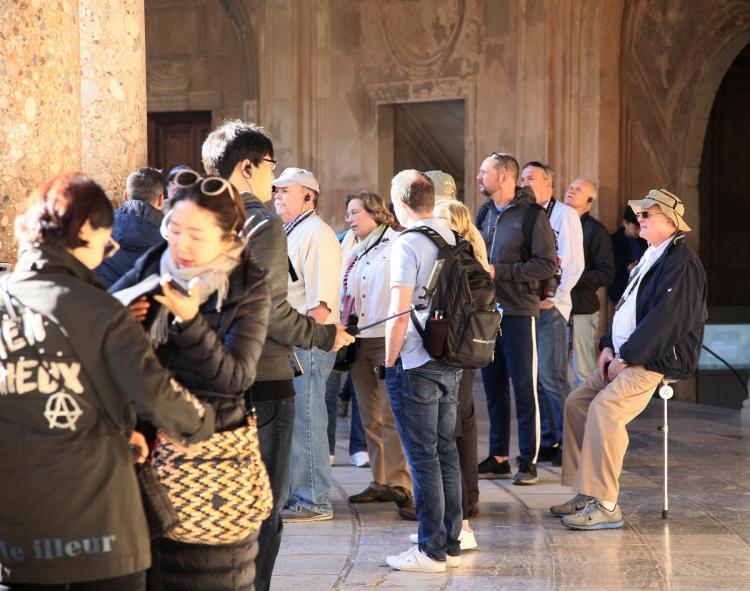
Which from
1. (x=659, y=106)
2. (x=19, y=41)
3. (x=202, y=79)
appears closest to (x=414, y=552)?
(x=19, y=41)

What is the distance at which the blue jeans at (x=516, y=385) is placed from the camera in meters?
7.32

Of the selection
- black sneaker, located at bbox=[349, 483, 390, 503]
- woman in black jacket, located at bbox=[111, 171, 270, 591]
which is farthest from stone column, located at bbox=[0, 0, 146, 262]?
black sneaker, located at bbox=[349, 483, 390, 503]

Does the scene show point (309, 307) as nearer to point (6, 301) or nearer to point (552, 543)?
point (552, 543)

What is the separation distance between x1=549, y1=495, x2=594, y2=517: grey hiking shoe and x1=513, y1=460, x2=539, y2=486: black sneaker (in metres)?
0.80

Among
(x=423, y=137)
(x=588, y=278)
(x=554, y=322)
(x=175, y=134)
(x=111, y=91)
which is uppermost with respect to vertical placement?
(x=175, y=134)

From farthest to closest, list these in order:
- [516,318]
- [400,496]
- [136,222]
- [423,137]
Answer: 1. [423,137]
2. [516,318]
3. [400,496]
4. [136,222]

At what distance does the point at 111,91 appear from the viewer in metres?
5.78

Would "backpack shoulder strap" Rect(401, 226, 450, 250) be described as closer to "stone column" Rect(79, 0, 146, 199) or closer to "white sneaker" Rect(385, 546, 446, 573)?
"white sneaker" Rect(385, 546, 446, 573)

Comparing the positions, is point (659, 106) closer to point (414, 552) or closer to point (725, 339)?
point (725, 339)

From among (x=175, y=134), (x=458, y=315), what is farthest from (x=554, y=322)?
(x=175, y=134)

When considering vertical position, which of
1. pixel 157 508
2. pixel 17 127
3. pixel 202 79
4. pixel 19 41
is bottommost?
pixel 157 508

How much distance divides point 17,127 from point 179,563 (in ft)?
6.17

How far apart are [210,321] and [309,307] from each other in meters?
2.83

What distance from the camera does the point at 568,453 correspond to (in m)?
6.56
